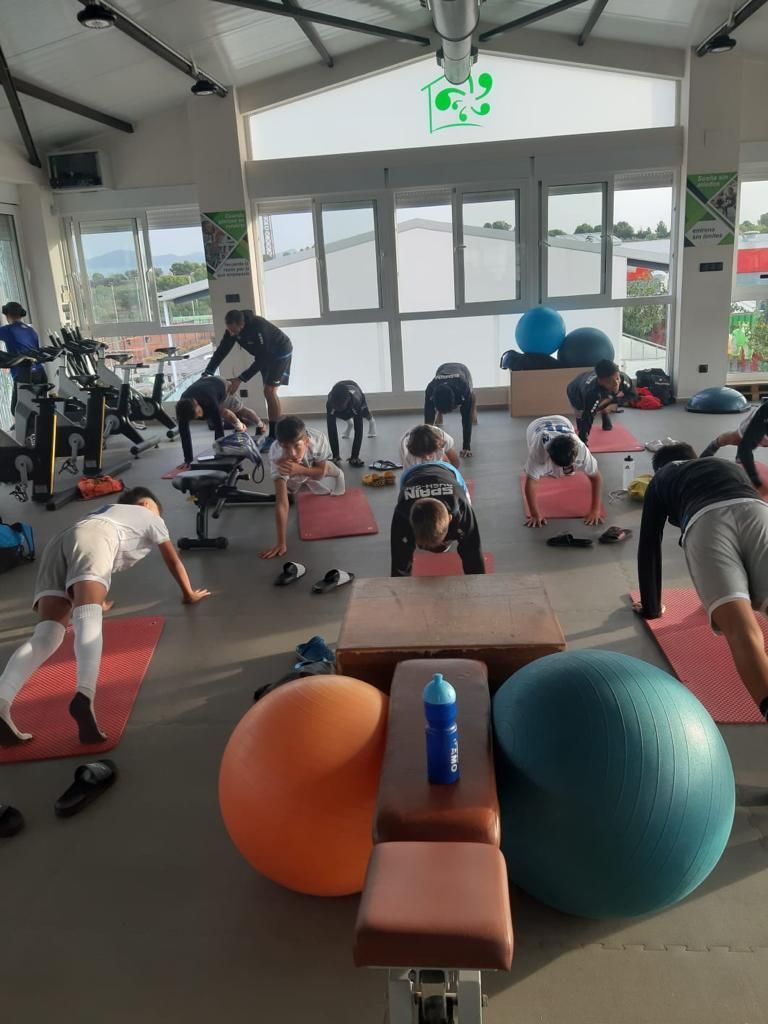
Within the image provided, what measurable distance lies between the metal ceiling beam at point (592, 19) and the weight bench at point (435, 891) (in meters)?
7.80

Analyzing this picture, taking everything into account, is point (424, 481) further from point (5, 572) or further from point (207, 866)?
point (5, 572)

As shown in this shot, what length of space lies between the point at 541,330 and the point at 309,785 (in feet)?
24.6

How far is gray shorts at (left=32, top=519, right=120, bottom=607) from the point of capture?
297cm

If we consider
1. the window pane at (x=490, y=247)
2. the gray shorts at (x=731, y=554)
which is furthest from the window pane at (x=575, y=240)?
the gray shorts at (x=731, y=554)

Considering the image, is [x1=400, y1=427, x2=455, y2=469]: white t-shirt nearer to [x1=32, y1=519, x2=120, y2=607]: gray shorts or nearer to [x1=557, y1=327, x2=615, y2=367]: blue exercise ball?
[x1=32, y1=519, x2=120, y2=607]: gray shorts

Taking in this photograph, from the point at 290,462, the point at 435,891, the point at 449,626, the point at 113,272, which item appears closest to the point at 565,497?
the point at 290,462

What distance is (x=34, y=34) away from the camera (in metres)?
5.91

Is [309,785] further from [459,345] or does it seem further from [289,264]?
[289,264]

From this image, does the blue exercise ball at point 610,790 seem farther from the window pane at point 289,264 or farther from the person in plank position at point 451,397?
the window pane at point 289,264

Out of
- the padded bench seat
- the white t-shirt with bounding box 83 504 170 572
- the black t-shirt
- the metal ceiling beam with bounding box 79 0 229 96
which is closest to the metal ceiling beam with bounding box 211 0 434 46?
the metal ceiling beam with bounding box 79 0 229 96

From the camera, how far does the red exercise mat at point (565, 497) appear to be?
5.12 meters

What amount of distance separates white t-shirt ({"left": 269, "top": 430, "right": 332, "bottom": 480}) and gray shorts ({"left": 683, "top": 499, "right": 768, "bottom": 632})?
269cm

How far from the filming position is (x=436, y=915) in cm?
127

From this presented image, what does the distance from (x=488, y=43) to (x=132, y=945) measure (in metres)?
9.12
